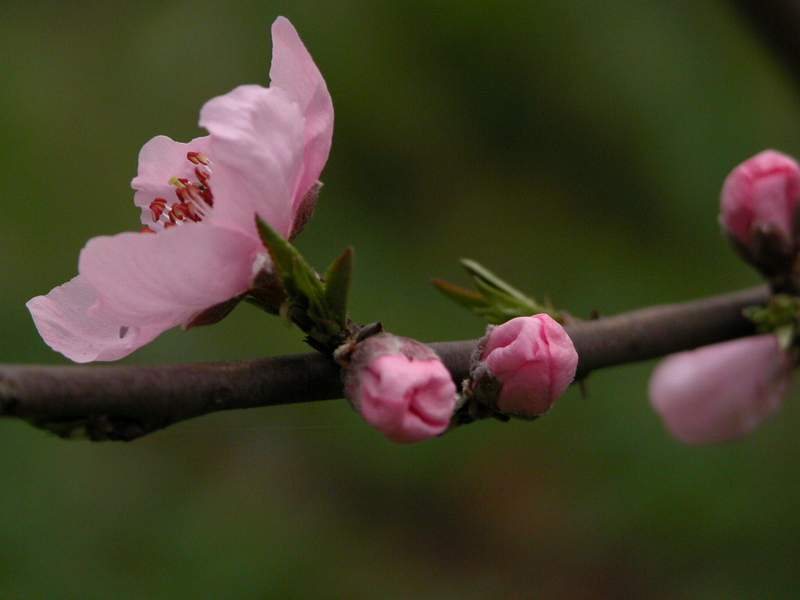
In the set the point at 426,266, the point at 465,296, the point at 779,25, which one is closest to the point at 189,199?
the point at 465,296

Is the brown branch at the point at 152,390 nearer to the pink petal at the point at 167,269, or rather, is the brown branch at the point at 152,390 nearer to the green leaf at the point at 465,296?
the pink petal at the point at 167,269


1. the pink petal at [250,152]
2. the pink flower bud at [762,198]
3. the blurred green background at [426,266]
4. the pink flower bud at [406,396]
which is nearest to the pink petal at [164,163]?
the pink petal at [250,152]

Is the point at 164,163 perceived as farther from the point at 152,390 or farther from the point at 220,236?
the point at 152,390

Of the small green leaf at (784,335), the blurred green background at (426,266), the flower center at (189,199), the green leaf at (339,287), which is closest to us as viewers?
the green leaf at (339,287)

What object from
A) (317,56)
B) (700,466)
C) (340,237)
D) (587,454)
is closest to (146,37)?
(317,56)

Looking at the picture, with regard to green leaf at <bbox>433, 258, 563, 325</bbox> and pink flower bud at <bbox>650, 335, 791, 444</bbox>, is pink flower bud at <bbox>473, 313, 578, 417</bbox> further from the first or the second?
pink flower bud at <bbox>650, 335, 791, 444</bbox>

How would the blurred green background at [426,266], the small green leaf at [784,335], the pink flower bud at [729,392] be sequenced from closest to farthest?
the small green leaf at [784,335] < the pink flower bud at [729,392] < the blurred green background at [426,266]
